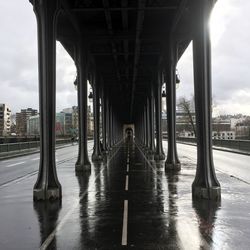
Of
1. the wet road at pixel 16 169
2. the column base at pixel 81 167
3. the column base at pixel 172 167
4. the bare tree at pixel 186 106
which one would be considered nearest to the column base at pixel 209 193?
the wet road at pixel 16 169

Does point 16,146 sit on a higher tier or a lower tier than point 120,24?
lower

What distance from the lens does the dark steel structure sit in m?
14.4

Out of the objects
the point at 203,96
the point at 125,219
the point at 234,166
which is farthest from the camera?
the point at 234,166

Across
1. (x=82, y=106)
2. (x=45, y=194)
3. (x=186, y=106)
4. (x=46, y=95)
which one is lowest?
(x=45, y=194)

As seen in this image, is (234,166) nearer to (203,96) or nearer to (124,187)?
(124,187)

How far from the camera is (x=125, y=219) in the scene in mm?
10656

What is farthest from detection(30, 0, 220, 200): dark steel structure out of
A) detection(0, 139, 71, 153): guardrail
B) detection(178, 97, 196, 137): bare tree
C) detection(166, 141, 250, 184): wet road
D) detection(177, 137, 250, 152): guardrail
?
detection(178, 97, 196, 137): bare tree

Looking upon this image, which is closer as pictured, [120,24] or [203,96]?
[203,96]

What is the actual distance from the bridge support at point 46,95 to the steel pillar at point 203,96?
4709mm

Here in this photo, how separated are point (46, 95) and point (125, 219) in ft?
18.4

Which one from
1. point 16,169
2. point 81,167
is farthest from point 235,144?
point 16,169

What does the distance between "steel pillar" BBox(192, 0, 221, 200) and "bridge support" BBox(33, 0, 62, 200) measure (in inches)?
185

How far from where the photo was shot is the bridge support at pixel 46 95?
14.2 m

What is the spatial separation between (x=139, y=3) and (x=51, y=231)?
1255cm
